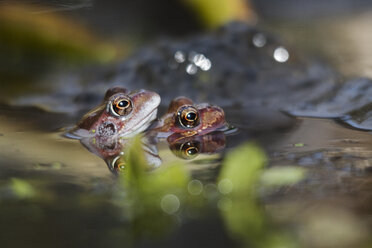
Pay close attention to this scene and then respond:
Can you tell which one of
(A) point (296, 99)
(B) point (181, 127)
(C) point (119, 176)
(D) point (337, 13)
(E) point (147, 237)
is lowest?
(E) point (147, 237)

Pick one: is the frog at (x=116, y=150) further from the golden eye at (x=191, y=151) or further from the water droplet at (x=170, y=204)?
the water droplet at (x=170, y=204)

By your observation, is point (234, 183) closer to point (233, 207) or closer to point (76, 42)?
point (233, 207)

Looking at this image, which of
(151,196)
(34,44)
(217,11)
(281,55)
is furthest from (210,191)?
(217,11)

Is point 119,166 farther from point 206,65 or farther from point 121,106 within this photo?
point 206,65

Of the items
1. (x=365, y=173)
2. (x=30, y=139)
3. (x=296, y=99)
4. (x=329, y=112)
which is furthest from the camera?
(x=296, y=99)

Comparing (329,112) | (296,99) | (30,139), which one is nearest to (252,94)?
(296,99)

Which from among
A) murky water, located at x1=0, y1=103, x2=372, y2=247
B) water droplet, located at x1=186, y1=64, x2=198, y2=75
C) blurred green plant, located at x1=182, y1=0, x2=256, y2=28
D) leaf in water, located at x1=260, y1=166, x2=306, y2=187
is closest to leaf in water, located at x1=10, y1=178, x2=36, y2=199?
murky water, located at x1=0, y1=103, x2=372, y2=247
